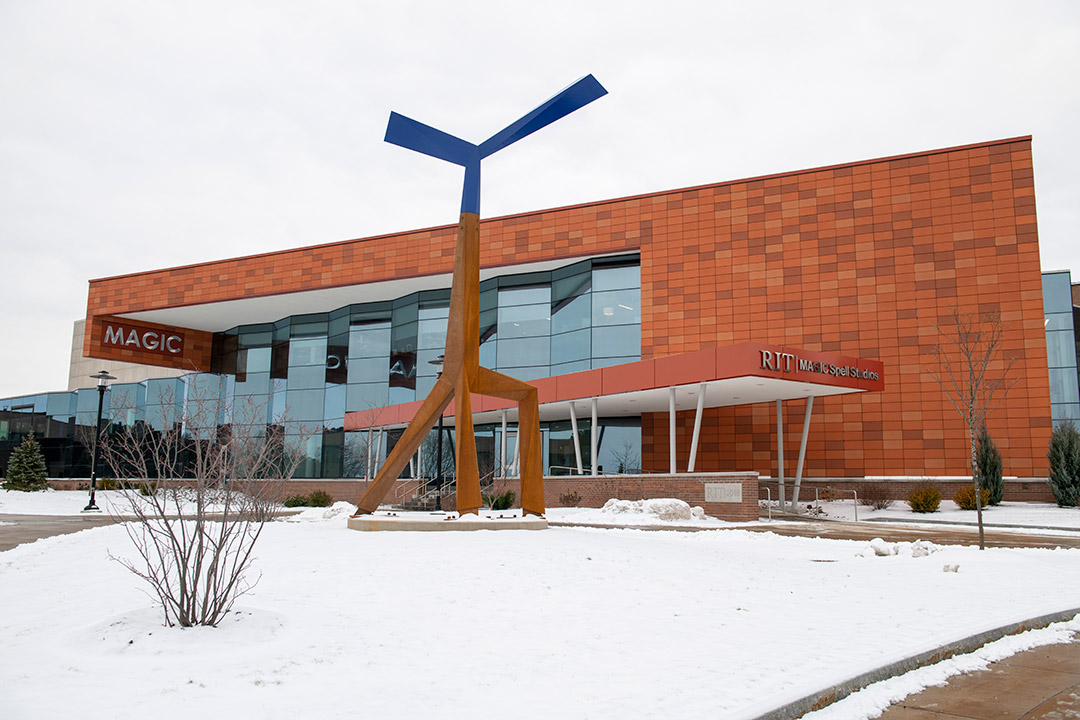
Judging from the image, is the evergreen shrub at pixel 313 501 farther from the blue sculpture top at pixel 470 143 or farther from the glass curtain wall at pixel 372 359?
the blue sculpture top at pixel 470 143

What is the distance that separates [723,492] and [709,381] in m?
3.64

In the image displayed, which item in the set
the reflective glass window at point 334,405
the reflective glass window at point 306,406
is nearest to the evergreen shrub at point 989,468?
the reflective glass window at point 334,405

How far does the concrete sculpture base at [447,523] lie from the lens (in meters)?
14.6

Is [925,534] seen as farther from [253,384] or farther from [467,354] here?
[253,384]

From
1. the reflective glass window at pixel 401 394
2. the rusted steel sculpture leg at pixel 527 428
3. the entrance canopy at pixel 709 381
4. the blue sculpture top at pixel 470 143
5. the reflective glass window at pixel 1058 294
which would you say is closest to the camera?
the rusted steel sculpture leg at pixel 527 428

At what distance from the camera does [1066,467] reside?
Answer: 29078mm

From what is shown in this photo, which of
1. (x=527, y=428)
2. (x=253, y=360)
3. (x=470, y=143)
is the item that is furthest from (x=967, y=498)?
(x=253, y=360)

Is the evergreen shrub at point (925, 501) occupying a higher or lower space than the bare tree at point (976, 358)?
lower

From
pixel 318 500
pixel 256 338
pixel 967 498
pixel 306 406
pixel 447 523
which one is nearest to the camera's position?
pixel 447 523

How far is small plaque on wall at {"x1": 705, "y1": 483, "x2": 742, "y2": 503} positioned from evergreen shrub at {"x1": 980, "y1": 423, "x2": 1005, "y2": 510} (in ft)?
35.9

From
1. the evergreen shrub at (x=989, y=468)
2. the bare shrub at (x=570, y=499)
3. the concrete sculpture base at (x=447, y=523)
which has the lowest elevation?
the bare shrub at (x=570, y=499)

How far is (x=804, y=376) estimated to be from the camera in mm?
26625

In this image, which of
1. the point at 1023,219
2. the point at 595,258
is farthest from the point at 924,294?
the point at 595,258

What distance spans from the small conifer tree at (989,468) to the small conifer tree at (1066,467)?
178 cm
